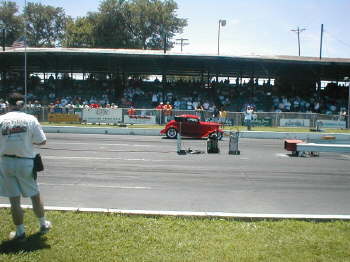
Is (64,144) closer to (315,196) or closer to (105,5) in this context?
(315,196)

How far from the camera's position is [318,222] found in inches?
244

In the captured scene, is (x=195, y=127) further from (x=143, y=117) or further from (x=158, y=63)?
(x=158, y=63)

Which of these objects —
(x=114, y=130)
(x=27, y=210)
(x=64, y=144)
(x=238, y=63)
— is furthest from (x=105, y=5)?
(x=27, y=210)

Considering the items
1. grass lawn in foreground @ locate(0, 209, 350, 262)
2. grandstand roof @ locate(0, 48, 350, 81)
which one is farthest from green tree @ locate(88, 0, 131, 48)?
grass lawn in foreground @ locate(0, 209, 350, 262)

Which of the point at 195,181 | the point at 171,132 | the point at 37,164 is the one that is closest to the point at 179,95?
the point at 171,132

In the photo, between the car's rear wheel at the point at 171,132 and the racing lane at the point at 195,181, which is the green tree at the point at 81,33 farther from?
the racing lane at the point at 195,181

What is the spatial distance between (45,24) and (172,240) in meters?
86.4

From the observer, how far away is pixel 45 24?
8338 centimetres

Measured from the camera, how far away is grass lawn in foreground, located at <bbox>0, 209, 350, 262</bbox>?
15.5 ft

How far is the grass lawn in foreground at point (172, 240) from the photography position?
4727 millimetres

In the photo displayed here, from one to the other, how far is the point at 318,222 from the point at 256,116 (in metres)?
20.9

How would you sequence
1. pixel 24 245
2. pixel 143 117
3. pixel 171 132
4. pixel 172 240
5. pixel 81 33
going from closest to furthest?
pixel 24 245
pixel 172 240
pixel 171 132
pixel 143 117
pixel 81 33

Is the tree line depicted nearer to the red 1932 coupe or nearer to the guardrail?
the guardrail

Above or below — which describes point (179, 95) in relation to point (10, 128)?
above
